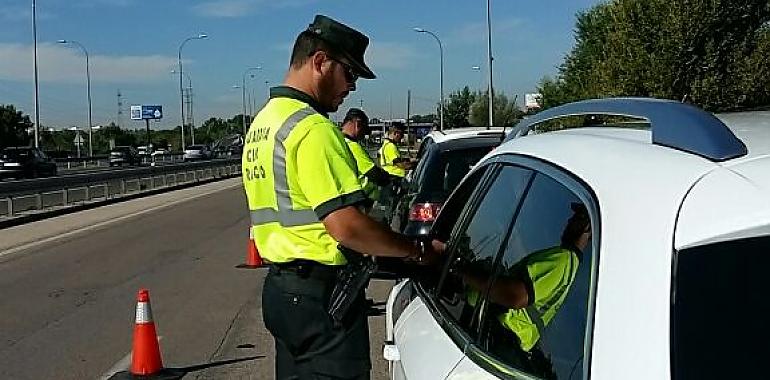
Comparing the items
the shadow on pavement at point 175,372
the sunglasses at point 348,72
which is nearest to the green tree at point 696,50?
the shadow on pavement at point 175,372

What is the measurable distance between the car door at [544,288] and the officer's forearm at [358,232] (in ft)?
1.58

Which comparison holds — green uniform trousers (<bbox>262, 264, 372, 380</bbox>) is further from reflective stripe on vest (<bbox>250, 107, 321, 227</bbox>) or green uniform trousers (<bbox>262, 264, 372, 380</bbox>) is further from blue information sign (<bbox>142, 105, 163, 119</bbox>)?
blue information sign (<bbox>142, 105, 163, 119</bbox>)

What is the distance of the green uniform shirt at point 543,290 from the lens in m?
2.42

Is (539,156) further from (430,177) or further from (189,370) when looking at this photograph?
(430,177)

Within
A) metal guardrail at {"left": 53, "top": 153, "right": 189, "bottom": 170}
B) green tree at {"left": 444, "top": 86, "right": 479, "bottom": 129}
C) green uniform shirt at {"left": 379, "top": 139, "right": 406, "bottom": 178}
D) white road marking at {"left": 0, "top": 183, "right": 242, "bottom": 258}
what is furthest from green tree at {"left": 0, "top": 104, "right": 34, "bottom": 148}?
green uniform shirt at {"left": 379, "top": 139, "right": 406, "bottom": 178}

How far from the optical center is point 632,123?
9.91ft

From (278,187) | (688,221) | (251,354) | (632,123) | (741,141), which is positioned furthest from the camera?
(251,354)

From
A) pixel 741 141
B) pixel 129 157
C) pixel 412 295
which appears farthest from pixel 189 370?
pixel 129 157

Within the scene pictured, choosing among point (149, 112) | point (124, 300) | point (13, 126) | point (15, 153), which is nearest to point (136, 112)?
point (149, 112)

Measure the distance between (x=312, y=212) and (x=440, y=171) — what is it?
20.1ft

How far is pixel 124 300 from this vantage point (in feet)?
36.8

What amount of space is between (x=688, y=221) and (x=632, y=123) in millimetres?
1200

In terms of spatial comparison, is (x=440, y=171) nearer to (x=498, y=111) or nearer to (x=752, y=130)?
(x=752, y=130)

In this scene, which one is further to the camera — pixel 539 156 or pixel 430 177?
pixel 430 177
